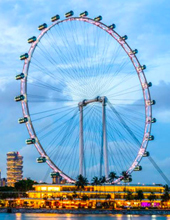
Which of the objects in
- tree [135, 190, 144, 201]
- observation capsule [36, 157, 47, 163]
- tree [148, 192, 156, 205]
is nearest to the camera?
observation capsule [36, 157, 47, 163]

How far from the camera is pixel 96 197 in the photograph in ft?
465

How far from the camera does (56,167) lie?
103 metres

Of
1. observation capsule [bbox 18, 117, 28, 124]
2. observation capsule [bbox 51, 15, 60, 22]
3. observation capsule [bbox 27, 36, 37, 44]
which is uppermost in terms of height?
observation capsule [bbox 51, 15, 60, 22]

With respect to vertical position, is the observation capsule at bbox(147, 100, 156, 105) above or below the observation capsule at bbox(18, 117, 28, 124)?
above

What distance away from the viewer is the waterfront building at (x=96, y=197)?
454 ft

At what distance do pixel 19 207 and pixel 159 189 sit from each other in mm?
40077

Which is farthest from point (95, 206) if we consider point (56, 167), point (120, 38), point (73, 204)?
point (120, 38)

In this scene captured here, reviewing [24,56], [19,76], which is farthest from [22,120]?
[24,56]

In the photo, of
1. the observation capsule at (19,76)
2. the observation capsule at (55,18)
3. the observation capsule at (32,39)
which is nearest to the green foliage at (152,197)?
the observation capsule at (19,76)

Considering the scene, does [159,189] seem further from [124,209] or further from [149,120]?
[149,120]

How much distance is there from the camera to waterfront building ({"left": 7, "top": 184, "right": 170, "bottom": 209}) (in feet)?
454

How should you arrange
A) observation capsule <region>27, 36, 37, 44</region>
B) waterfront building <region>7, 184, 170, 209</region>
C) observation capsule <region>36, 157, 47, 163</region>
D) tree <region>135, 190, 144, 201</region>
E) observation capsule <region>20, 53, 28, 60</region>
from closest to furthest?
observation capsule <region>20, 53, 28, 60</region>
observation capsule <region>27, 36, 37, 44</region>
observation capsule <region>36, 157, 47, 163</region>
tree <region>135, 190, 144, 201</region>
waterfront building <region>7, 184, 170, 209</region>

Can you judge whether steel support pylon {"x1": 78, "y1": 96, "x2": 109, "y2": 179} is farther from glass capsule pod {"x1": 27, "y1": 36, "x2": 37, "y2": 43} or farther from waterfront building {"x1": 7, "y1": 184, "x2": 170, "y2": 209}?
waterfront building {"x1": 7, "y1": 184, "x2": 170, "y2": 209}

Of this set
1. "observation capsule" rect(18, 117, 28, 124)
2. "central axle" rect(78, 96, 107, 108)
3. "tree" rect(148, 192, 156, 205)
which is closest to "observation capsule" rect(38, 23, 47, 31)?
"observation capsule" rect(18, 117, 28, 124)
